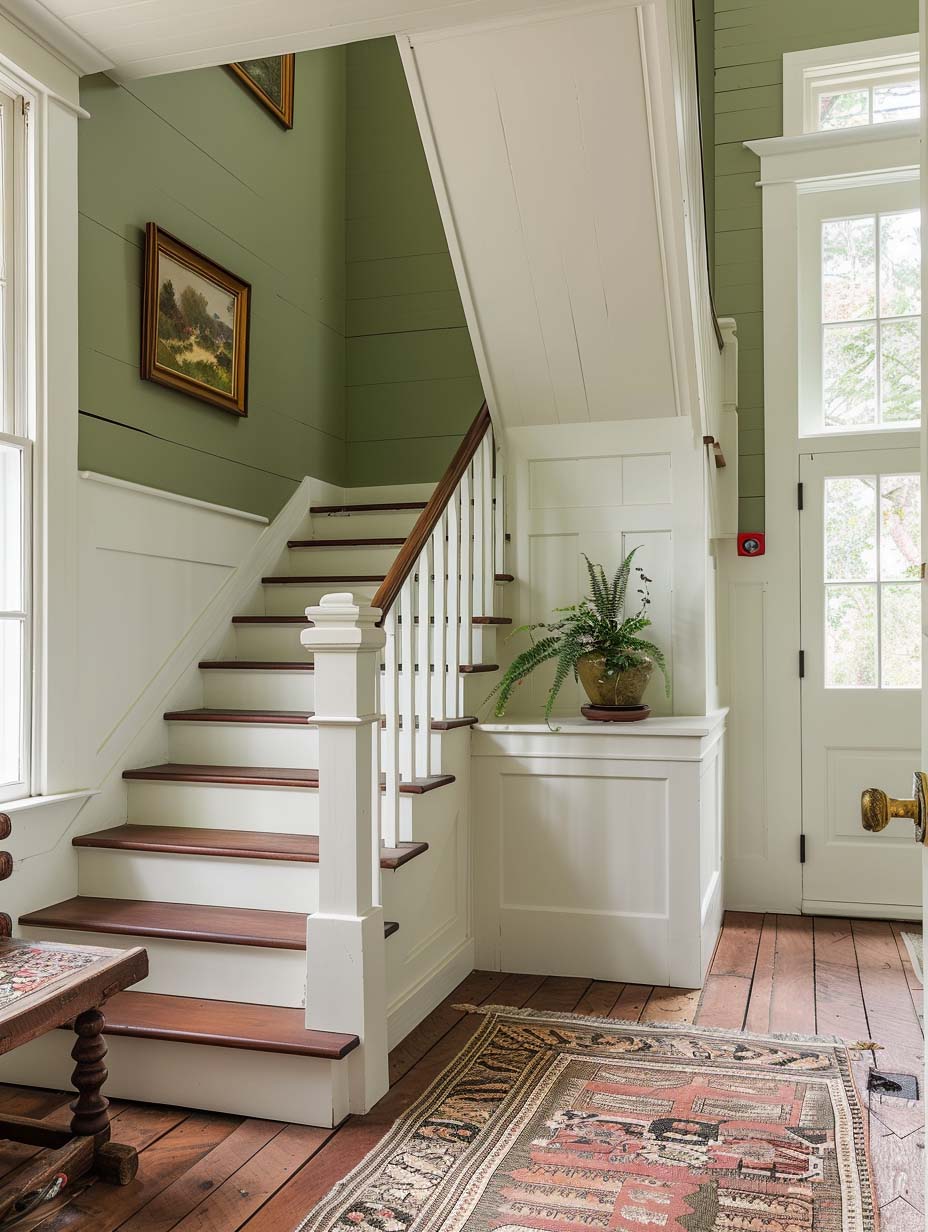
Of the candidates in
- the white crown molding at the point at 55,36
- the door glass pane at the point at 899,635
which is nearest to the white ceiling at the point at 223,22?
the white crown molding at the point at 55,36

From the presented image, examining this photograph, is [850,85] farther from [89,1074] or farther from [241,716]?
[89,1074]

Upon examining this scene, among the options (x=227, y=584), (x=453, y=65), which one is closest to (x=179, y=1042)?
(x=227, y=584)

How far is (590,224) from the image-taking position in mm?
3234

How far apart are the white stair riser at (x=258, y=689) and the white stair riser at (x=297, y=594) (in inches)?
17.2

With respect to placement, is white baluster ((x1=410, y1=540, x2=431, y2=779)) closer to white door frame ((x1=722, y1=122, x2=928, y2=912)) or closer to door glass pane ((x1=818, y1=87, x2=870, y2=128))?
white door frame ((x1=722, y1=122, x2=928, y2=912))

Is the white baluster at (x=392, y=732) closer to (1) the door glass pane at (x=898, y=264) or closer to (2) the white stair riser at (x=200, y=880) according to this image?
(2) the white stair riser at (x=200, y=880)

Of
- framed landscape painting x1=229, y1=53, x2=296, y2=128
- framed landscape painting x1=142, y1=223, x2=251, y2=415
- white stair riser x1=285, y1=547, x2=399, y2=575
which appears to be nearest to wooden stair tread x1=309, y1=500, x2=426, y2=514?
white stair riser x1=285, y1=547, x2=399, y2=575

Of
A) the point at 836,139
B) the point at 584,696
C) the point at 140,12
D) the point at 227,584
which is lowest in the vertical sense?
the point at 584,696

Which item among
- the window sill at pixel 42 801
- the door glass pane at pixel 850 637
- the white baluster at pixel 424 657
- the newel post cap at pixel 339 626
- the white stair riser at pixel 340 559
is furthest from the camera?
the door glass pane at pixel 850 637

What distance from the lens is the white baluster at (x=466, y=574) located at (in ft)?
11.2

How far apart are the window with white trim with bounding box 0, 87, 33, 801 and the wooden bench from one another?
0.66m

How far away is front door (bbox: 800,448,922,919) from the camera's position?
416 cm

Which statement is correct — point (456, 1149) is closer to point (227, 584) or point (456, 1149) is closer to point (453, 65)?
point (227, 584)

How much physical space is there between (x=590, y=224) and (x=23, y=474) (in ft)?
6.14
